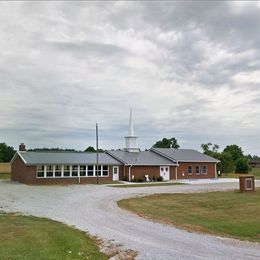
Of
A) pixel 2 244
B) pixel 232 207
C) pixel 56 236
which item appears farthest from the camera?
pixel 232 207

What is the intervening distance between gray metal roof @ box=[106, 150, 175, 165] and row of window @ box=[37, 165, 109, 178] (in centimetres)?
332

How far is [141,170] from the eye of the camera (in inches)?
2002

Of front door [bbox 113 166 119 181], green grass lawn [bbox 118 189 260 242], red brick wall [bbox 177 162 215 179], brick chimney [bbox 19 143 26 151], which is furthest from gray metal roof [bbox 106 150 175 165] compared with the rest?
green grass lawn [bbox 118 189 260 242]

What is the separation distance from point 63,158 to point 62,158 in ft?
0.46

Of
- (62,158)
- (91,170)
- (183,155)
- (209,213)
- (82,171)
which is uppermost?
(183,155)

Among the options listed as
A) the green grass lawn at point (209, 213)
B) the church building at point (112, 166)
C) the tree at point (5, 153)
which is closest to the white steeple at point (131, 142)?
the church building at point (112, 166)

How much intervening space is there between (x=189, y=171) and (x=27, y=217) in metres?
39.8

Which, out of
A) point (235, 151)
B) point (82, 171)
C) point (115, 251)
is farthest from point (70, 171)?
point (235, 151)

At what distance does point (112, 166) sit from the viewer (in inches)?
1941

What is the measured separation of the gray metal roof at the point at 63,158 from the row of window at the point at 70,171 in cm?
63

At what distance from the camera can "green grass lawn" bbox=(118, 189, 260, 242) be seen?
50.9 ft

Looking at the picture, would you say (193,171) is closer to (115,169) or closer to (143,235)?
(115,169)

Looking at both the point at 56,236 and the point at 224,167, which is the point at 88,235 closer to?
the point at 56,236

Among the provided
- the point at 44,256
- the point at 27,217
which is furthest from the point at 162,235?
the point at 27,217
